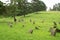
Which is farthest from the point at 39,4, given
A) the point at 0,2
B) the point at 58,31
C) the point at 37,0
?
the point at 58,31

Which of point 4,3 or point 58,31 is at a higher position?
point 4,3

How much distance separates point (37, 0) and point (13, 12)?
208 feet

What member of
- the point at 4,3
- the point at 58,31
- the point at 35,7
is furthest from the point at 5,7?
the point at 35,7

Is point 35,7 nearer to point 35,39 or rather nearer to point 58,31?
point 58,31

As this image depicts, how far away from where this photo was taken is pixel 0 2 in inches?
2260

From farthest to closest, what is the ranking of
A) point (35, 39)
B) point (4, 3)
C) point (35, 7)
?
point (35, 7) → point (4, 3) → point (35, 39)

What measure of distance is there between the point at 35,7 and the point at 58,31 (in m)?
85.1

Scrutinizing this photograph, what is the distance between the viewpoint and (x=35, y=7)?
115875mm

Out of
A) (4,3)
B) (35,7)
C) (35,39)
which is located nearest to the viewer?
(35,39)

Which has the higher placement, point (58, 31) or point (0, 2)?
point (0, 2)

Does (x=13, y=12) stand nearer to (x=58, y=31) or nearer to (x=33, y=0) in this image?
(x=58, y=31)

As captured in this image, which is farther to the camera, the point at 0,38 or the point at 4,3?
the point at 4,3

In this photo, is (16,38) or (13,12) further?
(13,12)

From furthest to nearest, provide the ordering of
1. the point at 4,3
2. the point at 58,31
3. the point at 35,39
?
the point at 4,3, the point at 58,31, the point at 35,39
